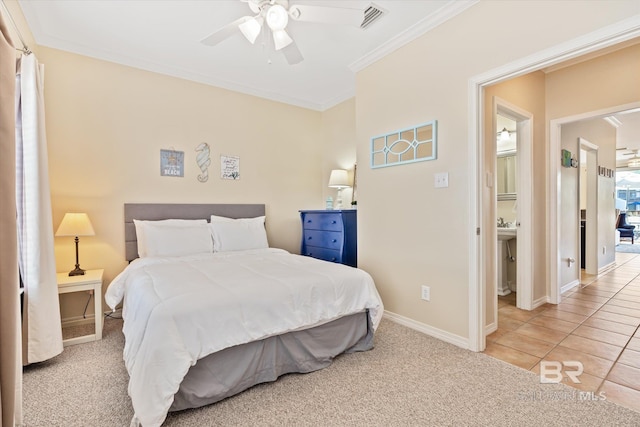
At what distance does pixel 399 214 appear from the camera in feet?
9.72

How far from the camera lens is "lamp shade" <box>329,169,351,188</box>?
4262mm

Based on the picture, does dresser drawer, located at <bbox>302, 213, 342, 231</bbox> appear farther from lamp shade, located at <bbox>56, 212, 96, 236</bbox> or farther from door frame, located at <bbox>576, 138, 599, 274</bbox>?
door frame, located at <bbox>576, 138, 599, 274</bbox>

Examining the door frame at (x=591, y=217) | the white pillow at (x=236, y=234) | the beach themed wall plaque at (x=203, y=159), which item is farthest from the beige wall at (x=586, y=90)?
the beach themed wall plaque at (x=203, y=159)

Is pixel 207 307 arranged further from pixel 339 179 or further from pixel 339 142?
pixel 339 142

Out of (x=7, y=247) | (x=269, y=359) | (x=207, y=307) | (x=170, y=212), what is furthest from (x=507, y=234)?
(x=7, y=247)

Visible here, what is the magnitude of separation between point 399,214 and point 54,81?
3.58 m

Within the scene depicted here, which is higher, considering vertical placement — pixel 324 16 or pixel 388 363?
pixel 324 16

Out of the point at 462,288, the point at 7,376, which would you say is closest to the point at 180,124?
the point at 7,376

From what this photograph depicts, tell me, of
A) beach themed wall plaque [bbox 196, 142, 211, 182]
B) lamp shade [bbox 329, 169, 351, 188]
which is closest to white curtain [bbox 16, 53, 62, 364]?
beach themed wall plaque [bbox 196, 142, 211, 182]

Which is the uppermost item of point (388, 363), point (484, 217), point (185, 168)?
point (185, 168)

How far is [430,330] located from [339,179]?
7.49 feet

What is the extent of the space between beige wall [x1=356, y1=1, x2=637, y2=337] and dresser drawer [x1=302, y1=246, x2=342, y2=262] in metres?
0.38

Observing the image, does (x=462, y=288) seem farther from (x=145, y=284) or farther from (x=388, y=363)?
(x=145, y=284)

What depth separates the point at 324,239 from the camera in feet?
12.6
